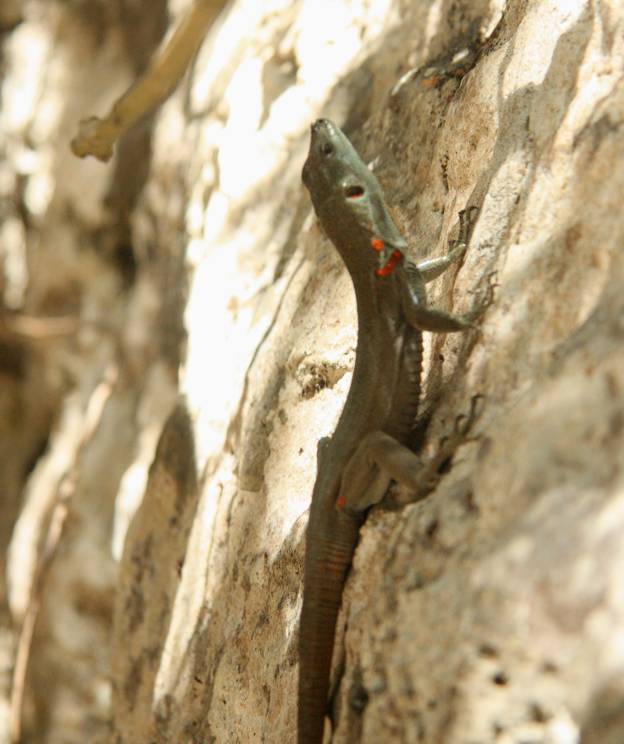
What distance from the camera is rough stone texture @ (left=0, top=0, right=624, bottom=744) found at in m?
1.87

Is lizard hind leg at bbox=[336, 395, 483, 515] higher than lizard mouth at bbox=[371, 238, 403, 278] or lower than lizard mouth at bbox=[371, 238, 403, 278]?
lower

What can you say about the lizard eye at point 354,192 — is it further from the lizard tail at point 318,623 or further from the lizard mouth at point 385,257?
the lizard tail at point 318,623

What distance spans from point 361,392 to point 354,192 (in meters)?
0.72

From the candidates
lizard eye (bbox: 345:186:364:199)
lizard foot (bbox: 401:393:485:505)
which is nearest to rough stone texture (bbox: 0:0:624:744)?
lizard foot (bbox: 401:393:485:505)

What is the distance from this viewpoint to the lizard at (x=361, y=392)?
2.41 metres

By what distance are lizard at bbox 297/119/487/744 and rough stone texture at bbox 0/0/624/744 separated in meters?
0.08

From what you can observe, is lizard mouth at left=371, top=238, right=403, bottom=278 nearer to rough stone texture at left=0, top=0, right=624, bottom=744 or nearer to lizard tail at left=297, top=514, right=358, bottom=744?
rough stone texture at left=0, top=0, right=624, bottom=744

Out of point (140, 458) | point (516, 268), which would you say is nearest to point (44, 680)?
point (140, 458)

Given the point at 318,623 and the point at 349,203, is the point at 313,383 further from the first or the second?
the point at 318,623

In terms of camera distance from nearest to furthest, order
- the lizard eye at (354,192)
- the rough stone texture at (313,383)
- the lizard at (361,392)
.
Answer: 1. the rough stone texture at (313,383)
2. the lizard at (361,392)
3. the lizard eye at (354,192)

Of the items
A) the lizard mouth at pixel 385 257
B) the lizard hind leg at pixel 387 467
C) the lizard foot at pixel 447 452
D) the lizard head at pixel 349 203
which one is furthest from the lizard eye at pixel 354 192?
the lizard foot at pixel 447 452

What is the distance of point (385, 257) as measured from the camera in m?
2.79

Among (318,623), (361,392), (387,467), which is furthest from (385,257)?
(318,623)

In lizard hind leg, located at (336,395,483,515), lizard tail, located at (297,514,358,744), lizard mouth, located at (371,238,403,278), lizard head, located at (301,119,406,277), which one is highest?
lizard head, located at (301,119,406,277)
